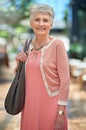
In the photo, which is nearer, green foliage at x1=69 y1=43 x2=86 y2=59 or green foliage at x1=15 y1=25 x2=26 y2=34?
green foliage at x1=69 y1=43 x2=86 y2=59

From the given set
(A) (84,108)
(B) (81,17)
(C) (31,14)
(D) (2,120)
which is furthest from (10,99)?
(B) (81,17)

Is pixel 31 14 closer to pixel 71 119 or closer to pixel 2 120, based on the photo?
pixel 2 120

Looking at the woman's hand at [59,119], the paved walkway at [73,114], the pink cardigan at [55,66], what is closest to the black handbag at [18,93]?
the pink cardigan at [55,66]

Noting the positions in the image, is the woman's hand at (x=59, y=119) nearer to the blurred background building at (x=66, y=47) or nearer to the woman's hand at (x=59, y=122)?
the woman's hand at (x=59, y=122)

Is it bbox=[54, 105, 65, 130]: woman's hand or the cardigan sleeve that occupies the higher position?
the cardigan sleeve

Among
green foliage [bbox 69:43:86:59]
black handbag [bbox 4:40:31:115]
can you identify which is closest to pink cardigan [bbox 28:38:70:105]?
black handbag [bbox 4:40:31:115]

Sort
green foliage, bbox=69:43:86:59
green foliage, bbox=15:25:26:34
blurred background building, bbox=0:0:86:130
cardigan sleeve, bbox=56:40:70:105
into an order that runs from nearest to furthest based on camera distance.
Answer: cardigan sleeve, bbox=56:40:70:105 → blurred background building, bbox=0:0:86:130 → green foliage, bbox=69:43:86:59 → green foliage, bbox=15:25:26:34

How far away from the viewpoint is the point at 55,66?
245 cm

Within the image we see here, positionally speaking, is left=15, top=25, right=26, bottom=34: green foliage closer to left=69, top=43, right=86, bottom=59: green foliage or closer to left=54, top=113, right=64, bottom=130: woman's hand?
left=69, top=43, right=86, bottom=59: green foliage

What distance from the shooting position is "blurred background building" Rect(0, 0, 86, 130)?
5.77 meters

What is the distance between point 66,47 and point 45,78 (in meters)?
12.2

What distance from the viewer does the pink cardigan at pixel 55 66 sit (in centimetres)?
243

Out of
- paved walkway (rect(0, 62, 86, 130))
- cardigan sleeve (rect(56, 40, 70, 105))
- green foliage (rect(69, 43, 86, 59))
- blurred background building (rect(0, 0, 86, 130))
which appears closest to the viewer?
cardigan sleeve (rect(56, 40, 70, 105))

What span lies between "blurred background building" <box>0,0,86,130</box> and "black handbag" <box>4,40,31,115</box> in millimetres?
2376
